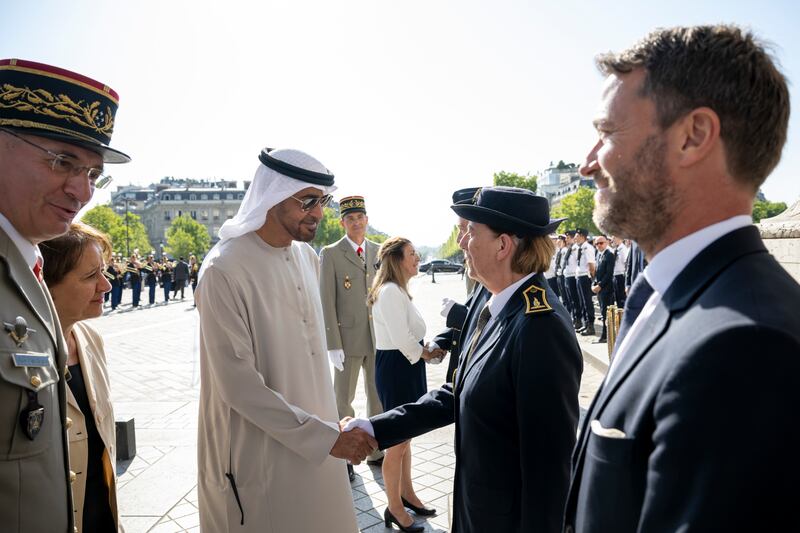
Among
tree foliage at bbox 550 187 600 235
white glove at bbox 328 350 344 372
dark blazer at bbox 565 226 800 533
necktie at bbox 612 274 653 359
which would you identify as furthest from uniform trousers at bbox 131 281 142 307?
tree foliage at bbox 550 187 600 235

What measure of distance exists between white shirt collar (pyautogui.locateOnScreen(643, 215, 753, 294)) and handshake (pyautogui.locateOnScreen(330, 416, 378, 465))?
5.74 ft

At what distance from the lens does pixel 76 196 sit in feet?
5.81

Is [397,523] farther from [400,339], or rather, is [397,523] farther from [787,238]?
[787,238]

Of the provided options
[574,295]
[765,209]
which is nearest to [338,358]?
[574,295]

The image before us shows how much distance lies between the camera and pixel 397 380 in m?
4.40

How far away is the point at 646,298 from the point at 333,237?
10543 cm

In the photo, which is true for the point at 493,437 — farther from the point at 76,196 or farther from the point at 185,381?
the point at 185,381

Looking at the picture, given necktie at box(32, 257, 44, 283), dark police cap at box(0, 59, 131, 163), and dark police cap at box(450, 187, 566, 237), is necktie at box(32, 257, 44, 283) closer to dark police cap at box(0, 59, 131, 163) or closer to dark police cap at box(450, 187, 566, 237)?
dark police cap at box(0, 59, 131, 163)

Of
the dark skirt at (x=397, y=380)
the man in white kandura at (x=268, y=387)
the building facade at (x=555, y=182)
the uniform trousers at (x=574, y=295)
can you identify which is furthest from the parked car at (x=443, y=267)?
the building facade at (x=555, y=182)

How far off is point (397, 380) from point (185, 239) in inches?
3409

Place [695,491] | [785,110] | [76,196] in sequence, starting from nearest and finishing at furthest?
[695,491] < [785,110] < [76,196]

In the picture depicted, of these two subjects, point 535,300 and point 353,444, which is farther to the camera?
point 353,444

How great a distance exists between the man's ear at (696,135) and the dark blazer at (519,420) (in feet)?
3.34

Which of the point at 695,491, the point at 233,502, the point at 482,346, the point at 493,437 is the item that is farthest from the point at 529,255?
the point at 233,502
